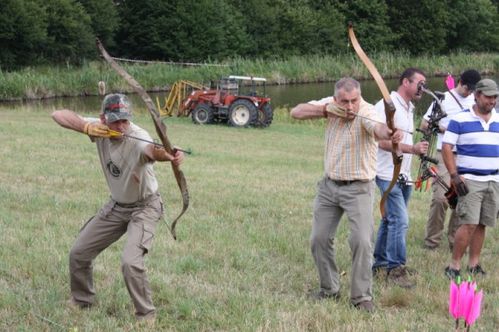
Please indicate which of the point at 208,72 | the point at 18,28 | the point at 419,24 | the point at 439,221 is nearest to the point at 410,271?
the point at 439,221

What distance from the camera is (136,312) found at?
214 inches

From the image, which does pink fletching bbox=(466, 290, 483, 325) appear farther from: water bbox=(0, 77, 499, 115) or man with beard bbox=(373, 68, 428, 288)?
water bbox=(0, 77, 499, 115)

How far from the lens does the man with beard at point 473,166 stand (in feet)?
22.8

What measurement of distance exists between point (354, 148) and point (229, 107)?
63.3 feet

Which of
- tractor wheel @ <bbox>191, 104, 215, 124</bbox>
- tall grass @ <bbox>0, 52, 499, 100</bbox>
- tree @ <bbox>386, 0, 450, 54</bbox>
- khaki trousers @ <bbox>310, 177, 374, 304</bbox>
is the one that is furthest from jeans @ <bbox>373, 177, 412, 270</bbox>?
tree @ <bbox>386, 0, 450, 54</bbox>

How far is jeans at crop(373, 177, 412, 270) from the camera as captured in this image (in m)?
6.89

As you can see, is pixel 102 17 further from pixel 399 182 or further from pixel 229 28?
pixel 399 182

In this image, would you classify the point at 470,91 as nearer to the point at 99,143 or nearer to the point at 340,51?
the point at 99,143

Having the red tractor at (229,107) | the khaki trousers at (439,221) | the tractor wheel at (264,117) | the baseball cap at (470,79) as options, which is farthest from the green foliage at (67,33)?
the baseball cap at (470,79)

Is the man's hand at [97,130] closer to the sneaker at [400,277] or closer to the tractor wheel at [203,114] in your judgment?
the sneaker at [400,277]

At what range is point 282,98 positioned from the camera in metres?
39.7

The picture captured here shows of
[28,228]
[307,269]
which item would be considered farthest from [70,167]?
[307,269]

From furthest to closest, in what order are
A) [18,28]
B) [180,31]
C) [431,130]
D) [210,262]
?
[180,31]
[18,28]
[431,130]
[210,262]

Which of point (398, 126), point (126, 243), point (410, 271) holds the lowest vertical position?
point (410, 271)
